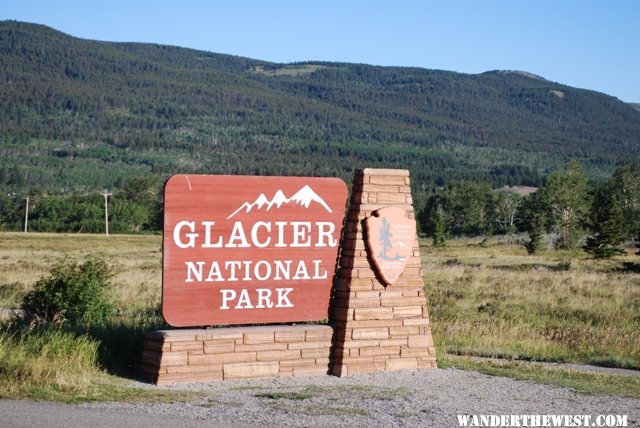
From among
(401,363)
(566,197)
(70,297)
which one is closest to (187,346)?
(401,363)

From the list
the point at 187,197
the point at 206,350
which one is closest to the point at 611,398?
the point at 206,350

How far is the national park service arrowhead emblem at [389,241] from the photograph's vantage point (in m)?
11.8

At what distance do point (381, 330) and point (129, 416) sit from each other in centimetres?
400

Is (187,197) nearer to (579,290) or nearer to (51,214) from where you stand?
(579,290)

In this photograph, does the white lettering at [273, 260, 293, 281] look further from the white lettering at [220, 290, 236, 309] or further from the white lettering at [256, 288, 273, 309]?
the white lettering at [220, 290, 236, 309]

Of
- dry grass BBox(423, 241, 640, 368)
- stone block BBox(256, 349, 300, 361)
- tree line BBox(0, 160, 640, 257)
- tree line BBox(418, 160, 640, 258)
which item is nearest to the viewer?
stone block BBox(256, 349, 300, 361)

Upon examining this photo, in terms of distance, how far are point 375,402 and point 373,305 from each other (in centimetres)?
222

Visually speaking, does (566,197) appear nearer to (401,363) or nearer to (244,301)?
(401,363)

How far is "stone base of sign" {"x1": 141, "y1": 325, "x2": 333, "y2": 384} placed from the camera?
10.7 m

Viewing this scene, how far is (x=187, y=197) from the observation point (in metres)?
11.0

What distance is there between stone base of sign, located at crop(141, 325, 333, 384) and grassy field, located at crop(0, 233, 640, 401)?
536mm

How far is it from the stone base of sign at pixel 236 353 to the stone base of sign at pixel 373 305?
269mm

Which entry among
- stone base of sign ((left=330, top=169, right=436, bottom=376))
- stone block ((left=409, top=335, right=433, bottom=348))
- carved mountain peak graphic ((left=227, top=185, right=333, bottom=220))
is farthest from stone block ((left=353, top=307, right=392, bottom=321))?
carved mountain peak graphic ((left=227, top=185, right=333, bottom=220))

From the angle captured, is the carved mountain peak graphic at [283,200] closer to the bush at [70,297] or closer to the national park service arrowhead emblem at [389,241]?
the national park service arrowhead emblem at [389,241]
